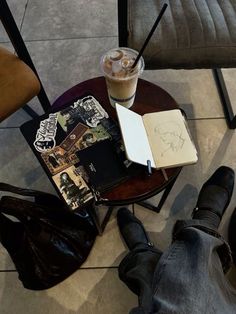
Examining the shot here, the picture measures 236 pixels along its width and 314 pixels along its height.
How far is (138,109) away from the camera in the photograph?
0.92 m

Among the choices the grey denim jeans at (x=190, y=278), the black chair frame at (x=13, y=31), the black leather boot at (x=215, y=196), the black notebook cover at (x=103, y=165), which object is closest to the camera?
the grey denim jeans at (x=190, y=278)

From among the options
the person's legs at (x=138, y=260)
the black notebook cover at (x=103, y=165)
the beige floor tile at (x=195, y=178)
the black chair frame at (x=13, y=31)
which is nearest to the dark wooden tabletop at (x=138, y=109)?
the black notebook cover at (x=103, y=165)

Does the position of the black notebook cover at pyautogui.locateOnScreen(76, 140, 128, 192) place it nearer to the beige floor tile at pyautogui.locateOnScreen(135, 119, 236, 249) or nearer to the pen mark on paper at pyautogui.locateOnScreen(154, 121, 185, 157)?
the pen mark on paper at pyautogui.locateOnScreen(154, 121, 185, 157)

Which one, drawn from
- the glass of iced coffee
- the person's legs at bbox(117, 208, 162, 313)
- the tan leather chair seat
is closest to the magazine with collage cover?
the glass of iced coffee

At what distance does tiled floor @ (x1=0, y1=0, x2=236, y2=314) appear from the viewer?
108cm

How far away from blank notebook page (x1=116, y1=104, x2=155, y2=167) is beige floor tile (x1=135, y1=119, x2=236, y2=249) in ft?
1.59

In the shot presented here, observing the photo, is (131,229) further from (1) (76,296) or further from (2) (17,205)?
(2) (17,205)

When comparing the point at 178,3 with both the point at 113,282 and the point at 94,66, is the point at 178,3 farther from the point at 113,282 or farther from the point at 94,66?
the point at 113,282

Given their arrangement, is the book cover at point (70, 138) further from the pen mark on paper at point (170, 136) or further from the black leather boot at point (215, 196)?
the black leather boot at point (215, 196)

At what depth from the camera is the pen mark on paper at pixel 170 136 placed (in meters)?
0.83

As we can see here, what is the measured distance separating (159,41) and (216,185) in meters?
0.61

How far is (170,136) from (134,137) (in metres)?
0.12

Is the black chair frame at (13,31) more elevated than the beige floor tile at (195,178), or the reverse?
the black chair frame at (13,31)

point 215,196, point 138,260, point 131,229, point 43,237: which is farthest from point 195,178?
point 43,237
